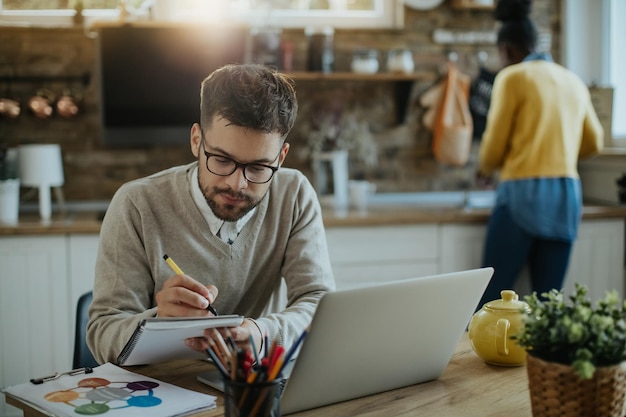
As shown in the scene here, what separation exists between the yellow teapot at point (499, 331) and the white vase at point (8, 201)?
2273 millimetres

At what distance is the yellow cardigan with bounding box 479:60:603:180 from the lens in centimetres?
314

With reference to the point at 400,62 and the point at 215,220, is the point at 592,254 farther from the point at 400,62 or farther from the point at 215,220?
the point at 215,220

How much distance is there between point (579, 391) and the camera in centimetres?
110

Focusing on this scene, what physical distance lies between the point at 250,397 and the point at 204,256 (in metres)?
0.77

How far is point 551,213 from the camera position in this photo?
3.20m

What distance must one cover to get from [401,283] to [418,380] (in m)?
0.27

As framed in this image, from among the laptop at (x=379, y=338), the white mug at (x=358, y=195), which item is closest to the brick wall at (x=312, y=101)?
the white mug at (x=358, y=195)

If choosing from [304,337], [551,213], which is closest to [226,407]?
[304,337]

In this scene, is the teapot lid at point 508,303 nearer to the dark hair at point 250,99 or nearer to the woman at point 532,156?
the dark hair at point 250,99

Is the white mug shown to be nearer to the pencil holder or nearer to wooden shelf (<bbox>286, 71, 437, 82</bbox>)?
wooden shelf (<bbox>286, 71, 437, 82</bbox>)

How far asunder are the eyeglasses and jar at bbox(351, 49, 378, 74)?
7.18 ft

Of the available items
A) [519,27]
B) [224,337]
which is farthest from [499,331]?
[519,27]

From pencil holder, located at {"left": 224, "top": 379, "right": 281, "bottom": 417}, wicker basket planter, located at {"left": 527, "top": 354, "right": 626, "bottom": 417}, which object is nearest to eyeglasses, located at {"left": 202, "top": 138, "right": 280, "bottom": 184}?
pencil holder, located at {"left": 224, "top": 379, "right": 281, "bottom": 417}

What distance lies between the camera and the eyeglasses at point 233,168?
1.63 m
